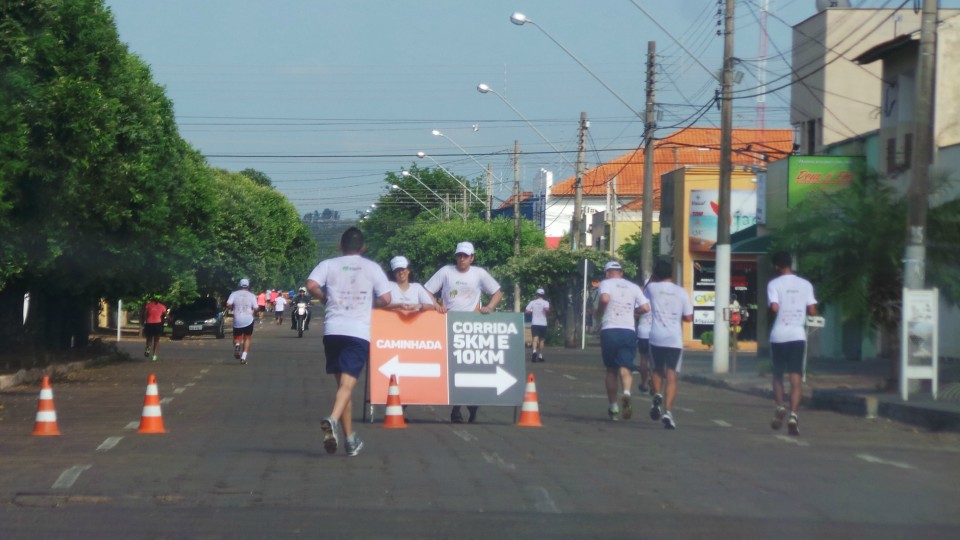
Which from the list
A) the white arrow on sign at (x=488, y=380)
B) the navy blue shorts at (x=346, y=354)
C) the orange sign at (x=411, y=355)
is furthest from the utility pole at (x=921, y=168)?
the navy blue shorts at (x=346, y=354)

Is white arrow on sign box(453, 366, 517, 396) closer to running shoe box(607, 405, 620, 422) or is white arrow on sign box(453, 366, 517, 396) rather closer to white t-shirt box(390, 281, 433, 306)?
white t-shirt box(390, 281, 433, 306)

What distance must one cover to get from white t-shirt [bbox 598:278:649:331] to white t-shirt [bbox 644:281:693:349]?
209 millimetres

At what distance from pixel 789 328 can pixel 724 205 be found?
12644mm

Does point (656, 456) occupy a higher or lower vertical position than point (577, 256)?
lower

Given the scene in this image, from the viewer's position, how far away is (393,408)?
1408 cm

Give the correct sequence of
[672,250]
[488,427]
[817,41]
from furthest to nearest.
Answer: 1. [672,250]
2. [817,41]
3. [488,427]

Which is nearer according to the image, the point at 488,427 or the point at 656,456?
the point at 656,456

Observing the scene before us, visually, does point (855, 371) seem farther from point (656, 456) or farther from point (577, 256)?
point (577, 256)

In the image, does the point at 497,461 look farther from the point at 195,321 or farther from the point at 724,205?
the point at 195,321

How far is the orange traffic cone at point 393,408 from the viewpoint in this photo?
1401cm

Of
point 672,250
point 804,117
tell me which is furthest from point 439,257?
point 804,117

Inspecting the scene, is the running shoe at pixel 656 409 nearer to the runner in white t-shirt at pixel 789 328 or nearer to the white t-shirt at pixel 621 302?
the white t-shirt at pixel 621 302

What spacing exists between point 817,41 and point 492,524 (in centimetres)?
3090

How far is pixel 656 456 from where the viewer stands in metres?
11.9
